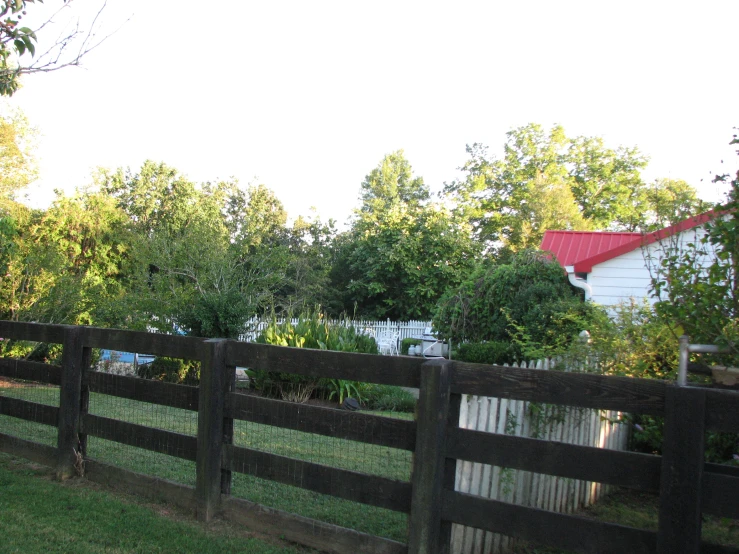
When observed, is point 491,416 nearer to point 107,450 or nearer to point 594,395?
point 594,395

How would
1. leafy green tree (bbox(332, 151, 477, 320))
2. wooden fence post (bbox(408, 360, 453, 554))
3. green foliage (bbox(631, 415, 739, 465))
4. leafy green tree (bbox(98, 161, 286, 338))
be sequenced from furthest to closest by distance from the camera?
1. leafy green tree (bbox(332, 151, 477, 320))
2. leafy green tree (bbox(98, 161, 286, 338))
3. green foliage (bbox(631, 415, 739, 465))
4. wooden fence post (bbox(408, 360, 453, 554))

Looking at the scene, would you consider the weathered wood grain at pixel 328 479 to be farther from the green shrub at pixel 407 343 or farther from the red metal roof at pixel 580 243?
the green shrub at pixel 407 343

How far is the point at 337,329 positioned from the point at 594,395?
37.6ft

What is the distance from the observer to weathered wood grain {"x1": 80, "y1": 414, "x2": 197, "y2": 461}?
4.94 metres

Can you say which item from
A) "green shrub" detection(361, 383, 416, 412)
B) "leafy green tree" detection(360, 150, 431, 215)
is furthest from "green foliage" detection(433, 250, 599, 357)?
"leafy green tree" detection(360, 150, 431, 215)

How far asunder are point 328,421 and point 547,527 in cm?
150

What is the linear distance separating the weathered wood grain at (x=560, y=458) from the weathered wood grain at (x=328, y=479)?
1.53ft

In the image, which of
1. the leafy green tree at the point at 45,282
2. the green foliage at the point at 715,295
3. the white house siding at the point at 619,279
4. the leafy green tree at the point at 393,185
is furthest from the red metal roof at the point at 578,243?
the leafy green tree at the point at 393,185

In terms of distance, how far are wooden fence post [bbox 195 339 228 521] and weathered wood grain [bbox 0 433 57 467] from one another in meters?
1.93

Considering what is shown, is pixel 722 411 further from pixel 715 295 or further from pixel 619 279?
pixel 619 279

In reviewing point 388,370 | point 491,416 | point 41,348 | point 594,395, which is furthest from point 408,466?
point 41,348

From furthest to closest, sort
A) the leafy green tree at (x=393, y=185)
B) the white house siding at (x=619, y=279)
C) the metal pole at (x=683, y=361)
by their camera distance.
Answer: the leafy green tree at (x=393, y=185)
the white house siding at (x=619, y=279)
the metal pole at (x=683, y=361)

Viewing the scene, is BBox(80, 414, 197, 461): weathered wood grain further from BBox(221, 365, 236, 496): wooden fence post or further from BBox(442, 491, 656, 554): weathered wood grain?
BBox(442, 491, 656, 554): weathered wood grain

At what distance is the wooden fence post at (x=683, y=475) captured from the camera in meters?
2.81
